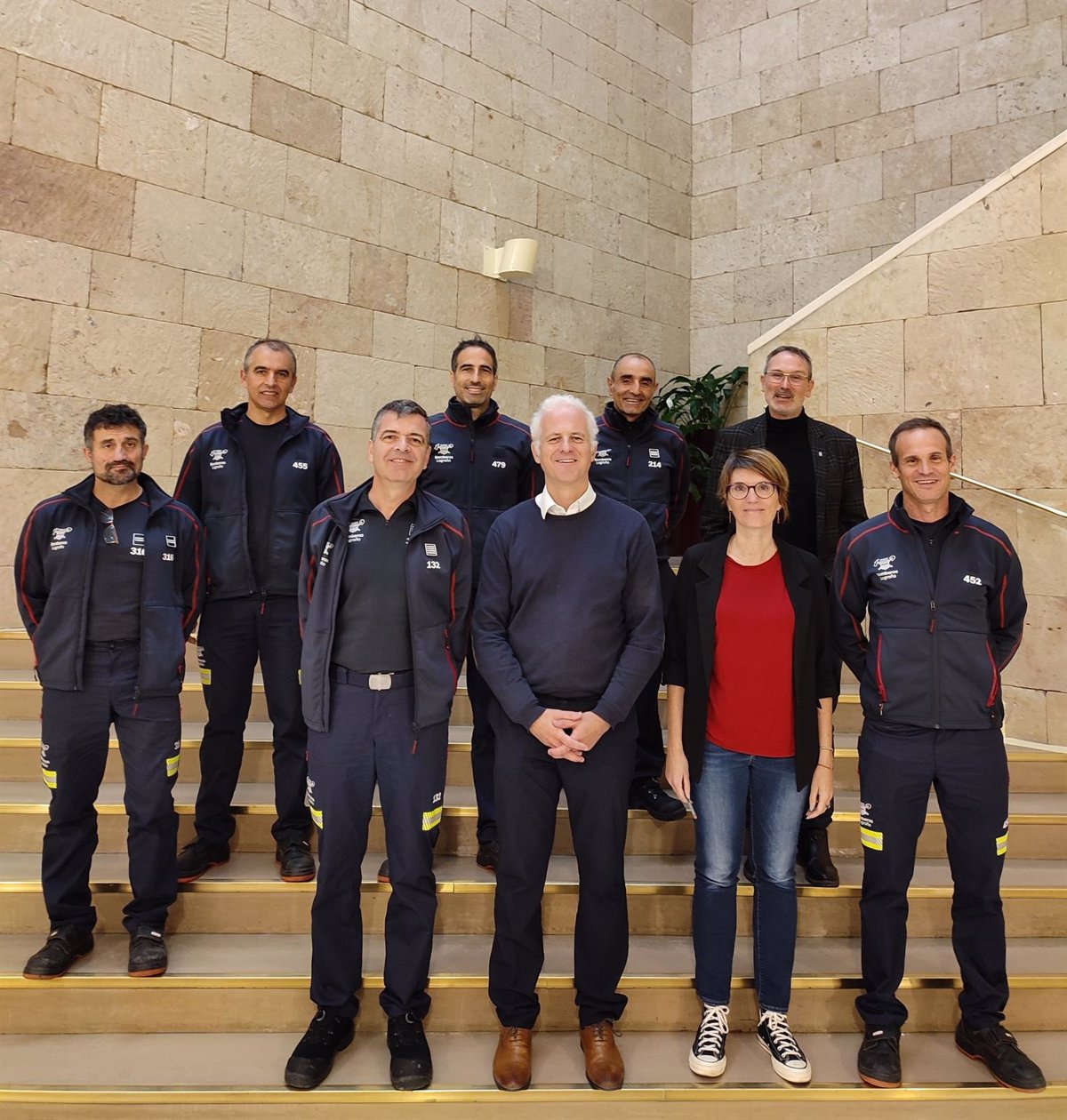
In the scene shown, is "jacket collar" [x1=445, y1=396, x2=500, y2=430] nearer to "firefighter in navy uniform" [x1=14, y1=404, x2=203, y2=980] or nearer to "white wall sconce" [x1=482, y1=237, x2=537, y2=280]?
"firefighter in navy uniform" [x1=14, y1=404, x2=203, y2=980]

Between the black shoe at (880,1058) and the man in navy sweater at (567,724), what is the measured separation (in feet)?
2.04

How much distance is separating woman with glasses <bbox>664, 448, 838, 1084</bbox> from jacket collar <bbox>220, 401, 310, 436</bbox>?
1432mm

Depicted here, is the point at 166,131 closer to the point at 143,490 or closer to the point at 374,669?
the point at 143,490

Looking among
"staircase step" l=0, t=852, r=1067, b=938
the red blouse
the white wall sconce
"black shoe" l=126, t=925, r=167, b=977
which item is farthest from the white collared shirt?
the white wall sconce

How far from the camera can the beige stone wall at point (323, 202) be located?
13.6 feet

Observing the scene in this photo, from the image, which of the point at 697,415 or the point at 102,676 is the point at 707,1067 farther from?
the point at 697,415

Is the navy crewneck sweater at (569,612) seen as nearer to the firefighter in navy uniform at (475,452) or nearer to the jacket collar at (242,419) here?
the firefighter in navy uniform at (475,452)

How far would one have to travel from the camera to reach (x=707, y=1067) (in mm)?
2084

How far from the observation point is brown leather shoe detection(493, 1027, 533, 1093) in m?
2.02

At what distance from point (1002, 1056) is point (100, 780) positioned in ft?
8.03

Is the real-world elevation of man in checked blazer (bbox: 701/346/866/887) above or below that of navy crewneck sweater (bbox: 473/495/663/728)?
above

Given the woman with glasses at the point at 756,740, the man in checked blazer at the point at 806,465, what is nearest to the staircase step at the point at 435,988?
the woman with glasses at the point at 756,740

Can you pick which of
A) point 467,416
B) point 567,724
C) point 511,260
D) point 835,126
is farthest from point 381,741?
point 835,126

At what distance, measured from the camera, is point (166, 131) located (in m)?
4.46
